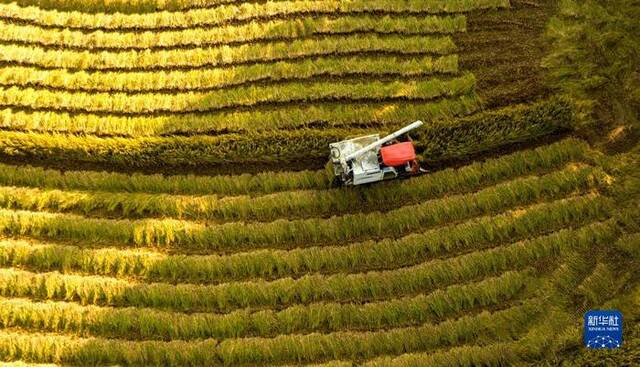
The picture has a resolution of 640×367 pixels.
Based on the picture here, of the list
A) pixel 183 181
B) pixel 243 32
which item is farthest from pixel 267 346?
pixel 243 32

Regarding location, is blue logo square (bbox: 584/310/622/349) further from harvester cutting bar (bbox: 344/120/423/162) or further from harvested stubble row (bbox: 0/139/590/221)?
harvester cutting bar (bbox: 344/120/423/162)

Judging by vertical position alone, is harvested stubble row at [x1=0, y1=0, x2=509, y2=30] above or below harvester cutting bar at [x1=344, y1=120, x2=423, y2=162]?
above

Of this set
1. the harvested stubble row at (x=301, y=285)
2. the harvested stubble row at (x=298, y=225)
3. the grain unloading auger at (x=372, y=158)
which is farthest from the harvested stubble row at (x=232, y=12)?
the harvested stubble row at (x=301, y=285)

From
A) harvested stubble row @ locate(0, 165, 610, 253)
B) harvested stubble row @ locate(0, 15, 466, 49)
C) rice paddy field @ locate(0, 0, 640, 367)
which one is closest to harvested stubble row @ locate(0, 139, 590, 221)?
rice paddy field @ locate(0, 0, 640, 367)

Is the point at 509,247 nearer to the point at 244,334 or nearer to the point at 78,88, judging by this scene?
the point at 244,334

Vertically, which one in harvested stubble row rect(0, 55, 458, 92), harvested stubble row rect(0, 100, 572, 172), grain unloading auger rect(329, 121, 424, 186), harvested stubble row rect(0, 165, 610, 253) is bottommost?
harvested stubble row rect(0, 165, 610, 253)

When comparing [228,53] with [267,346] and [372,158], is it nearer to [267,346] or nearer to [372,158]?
[372,158]

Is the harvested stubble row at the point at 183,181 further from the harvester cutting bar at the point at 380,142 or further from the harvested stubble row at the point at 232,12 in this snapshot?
the harvested stubble row at the point at 232,12
